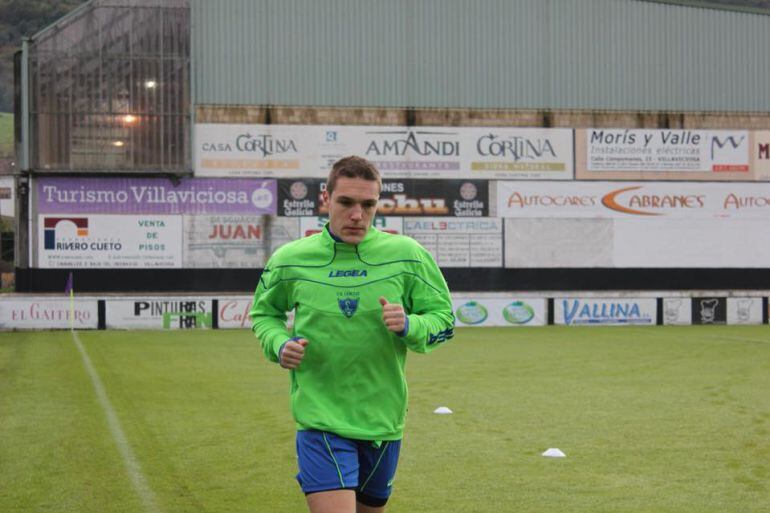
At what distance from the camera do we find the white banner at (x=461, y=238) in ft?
141

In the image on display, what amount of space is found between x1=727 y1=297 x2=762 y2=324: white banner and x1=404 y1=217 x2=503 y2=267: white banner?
836 cm

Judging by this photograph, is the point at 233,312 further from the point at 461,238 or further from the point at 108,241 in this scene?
the point at 461,238

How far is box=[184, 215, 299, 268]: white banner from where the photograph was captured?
4212 cm

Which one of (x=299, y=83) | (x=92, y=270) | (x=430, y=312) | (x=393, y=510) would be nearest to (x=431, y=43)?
(x=299, y=83)

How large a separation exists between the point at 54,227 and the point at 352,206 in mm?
37612

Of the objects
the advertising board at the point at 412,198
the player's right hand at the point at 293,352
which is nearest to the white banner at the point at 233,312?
the advertising board at the point at 412,198

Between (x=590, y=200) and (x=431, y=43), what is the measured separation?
820 centimetres

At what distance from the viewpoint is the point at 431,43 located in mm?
44500

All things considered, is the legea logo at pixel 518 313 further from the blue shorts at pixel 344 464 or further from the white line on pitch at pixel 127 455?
the blue shorts at pixel 344 464

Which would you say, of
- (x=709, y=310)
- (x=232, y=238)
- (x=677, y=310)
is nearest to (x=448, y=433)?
(x=677, y=310)

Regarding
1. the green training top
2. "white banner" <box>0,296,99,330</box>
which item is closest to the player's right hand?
the green training top

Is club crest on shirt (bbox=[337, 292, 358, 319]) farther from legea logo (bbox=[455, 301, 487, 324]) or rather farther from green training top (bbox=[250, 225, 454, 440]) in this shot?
legea logo (bbox=[455, 301, 487, 324])

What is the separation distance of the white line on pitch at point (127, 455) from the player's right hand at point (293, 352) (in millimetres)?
4384

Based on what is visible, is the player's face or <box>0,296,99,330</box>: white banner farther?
<box>0,296,99,330</box>: white banner
